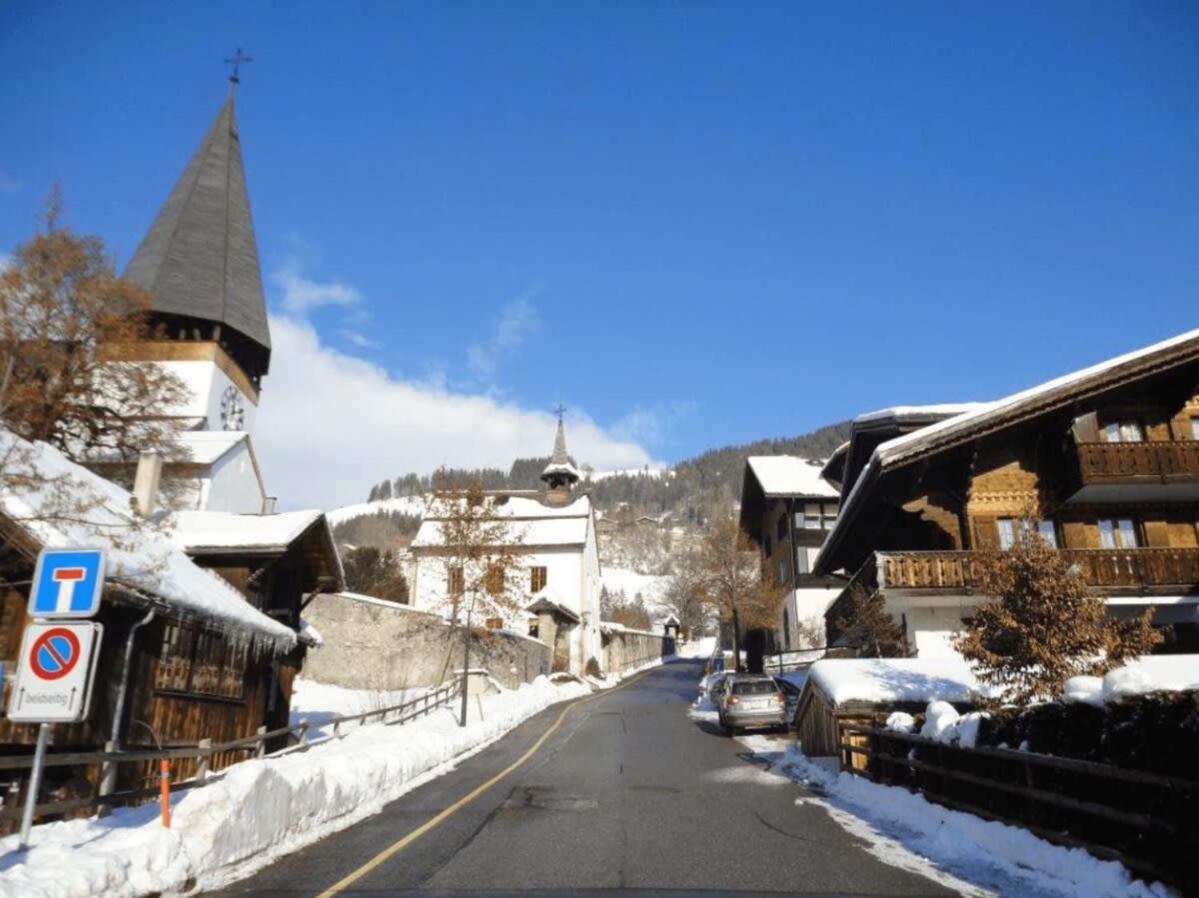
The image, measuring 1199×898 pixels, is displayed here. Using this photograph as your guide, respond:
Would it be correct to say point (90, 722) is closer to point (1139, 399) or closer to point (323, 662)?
point (323, 662)

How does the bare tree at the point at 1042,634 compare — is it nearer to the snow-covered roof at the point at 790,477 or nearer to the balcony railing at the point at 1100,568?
the balcony railing at the point at 1100,568

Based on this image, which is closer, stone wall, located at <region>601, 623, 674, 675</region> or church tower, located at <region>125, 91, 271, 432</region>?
church tower, located at <region>125, 91, 271, 432</region>

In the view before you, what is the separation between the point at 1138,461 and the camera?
75.1 feet

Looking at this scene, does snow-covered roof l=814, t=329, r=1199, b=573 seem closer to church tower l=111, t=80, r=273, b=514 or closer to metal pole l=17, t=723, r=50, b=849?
metal pole l=17, t=723, r=50, b=849

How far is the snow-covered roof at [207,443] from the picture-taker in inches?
1312

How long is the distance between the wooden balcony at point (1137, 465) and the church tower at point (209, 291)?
1536 inches

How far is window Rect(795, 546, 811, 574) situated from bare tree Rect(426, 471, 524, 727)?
1590cm

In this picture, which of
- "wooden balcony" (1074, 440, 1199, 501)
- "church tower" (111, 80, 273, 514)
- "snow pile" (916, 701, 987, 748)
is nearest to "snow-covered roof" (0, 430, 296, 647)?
"snow pile" (916, 701, 987, 748)

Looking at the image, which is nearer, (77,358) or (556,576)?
(77,358)

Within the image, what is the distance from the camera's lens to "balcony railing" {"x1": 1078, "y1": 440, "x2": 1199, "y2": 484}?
22.7m

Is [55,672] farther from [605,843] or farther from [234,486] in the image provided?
[234,486]

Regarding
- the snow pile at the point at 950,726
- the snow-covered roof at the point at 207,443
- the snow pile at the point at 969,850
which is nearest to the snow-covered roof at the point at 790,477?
the snow-covered roof at the point at 207,443

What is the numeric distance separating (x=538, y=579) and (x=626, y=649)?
14.9 metres

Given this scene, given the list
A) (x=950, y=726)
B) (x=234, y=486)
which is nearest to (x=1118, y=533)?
(x=950, y=726)
